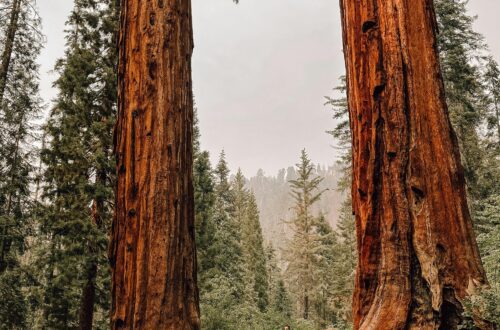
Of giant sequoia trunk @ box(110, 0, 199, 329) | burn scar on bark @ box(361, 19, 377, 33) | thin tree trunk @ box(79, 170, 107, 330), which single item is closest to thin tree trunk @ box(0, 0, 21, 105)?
thin tree trunk @ box(79, 170, 107, 330)

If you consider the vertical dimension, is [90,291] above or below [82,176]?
below

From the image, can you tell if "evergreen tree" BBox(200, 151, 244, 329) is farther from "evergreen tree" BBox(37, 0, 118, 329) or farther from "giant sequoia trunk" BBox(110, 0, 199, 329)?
"giant sequoia trunk" BBox(110, 0, 199, 329)

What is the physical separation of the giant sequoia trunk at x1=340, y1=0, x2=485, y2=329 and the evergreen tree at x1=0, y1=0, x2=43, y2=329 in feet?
45.9

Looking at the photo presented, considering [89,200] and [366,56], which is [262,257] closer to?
[89,200]

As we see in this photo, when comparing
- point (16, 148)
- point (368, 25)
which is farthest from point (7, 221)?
point (368, 25)

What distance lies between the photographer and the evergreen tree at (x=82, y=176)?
40.1 feet

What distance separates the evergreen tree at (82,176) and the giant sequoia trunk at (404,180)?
10476 mm

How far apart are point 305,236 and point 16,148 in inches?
1022

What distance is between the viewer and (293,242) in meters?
37.2

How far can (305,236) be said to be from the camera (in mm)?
35875

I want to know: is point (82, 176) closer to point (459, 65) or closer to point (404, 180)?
point (404, 180)

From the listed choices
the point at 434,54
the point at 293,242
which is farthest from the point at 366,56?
the point at 293,242

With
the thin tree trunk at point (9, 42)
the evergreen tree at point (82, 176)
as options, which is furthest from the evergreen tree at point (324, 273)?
the thin tree trunk at point (9, 42)

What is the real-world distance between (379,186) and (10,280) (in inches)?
597
